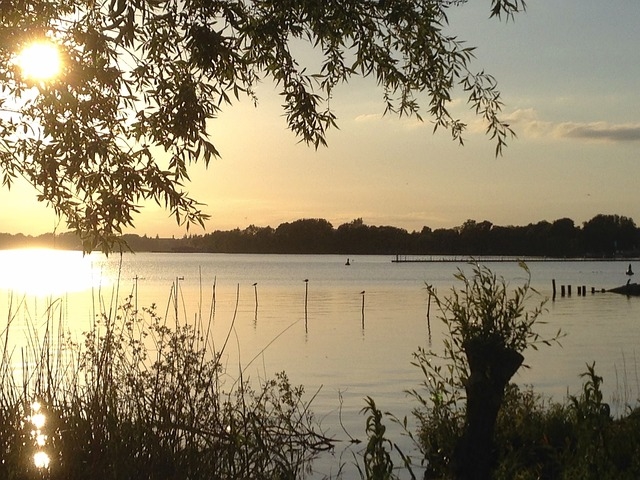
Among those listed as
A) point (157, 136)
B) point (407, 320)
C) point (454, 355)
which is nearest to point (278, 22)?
point (157, 136)

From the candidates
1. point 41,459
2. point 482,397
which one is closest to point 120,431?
point 41,459

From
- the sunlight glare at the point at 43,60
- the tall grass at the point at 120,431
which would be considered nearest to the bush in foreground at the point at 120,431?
the tall grass at the point at 120,431

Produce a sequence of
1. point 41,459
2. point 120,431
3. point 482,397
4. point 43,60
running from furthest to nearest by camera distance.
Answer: point 482,397 → point 43,60 → point 120,431 → point 41,459

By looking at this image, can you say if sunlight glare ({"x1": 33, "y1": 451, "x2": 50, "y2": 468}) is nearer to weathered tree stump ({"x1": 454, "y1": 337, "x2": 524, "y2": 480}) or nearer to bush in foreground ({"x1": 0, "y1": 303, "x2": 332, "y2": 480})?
bush in foreground ({"x1": 0, "y1": 303, "x2": 332, "y2": 480})

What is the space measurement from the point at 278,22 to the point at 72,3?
8.30ft

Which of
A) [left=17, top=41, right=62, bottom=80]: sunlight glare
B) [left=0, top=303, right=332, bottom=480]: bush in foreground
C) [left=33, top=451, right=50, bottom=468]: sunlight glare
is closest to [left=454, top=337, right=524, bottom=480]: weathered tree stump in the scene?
[left=0, top=303, right=332, bottom=480]: bush in foreground

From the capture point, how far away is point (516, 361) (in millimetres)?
8102

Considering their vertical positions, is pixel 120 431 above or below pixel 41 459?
above

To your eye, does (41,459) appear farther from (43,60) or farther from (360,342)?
(360,342)

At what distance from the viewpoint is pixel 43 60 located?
7.95 metres

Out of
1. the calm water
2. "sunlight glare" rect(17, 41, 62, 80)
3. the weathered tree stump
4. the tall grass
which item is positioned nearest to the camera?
the tall grass

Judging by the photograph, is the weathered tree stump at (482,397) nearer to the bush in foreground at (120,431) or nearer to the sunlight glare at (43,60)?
the bush in foreground at (120,431)

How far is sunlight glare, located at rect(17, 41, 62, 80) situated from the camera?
25.9 ft

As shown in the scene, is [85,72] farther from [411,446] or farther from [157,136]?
[411,446]
